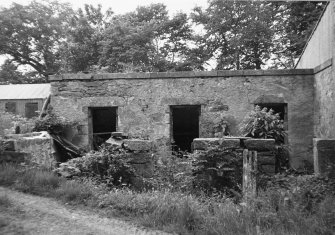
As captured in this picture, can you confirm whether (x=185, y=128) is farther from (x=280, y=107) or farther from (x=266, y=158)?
(x=266, y=158)

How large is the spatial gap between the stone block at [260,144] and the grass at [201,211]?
1051 millimetres

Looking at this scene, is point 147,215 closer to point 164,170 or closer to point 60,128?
point 164,170

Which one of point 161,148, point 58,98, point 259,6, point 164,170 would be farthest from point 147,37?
point 164,170

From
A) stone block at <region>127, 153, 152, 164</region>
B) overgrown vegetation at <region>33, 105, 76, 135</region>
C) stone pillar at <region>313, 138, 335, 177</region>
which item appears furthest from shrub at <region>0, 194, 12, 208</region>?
stone pillar at <region>313, 138, 335, 177</region>

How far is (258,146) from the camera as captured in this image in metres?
4.79

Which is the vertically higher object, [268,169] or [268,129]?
[268,129]

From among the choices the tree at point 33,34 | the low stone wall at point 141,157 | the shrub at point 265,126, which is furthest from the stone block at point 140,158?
the tree at point 33,34

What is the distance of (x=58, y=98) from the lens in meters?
8.18

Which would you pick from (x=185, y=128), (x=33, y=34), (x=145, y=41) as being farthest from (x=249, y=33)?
(x=33, y=34)

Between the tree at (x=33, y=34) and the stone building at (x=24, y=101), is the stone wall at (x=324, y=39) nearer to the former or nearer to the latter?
A: the stone building at (x=24, y=101)

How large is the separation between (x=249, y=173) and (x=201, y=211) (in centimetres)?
123

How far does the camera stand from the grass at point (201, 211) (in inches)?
120

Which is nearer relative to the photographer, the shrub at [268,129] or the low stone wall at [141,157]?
the low stone wall at [141,157]

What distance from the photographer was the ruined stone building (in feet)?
24.6
